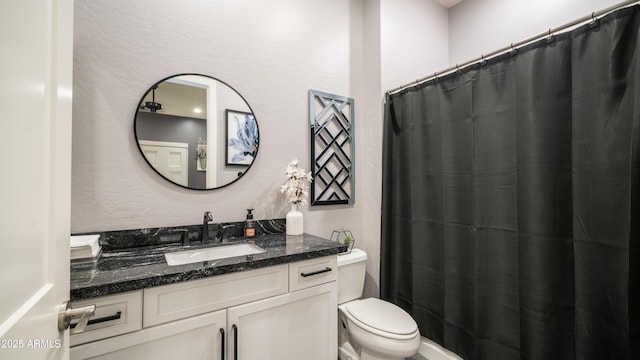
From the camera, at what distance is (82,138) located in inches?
51.4

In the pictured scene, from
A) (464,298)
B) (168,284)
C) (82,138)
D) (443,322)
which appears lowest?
(443,322)

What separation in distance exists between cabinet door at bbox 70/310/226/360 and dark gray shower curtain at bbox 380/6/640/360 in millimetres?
1325

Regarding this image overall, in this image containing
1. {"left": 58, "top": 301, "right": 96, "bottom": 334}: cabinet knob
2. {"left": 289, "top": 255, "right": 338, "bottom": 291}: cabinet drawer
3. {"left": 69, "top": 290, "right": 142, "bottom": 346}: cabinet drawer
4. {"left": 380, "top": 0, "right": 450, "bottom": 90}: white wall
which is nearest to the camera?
{"left": 58, "top": 301, "right": 96, "bottom": 334}: cabinet knob

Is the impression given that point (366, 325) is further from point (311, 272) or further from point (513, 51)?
point (513, 51)

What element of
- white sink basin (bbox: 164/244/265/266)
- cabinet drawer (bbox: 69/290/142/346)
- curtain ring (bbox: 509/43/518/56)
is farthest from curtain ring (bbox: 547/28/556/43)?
cabinet drawer (bbox: 69/290/142/346)

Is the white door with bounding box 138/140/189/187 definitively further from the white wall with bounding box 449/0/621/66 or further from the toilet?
the white wall with bounding box 449/0/621/66

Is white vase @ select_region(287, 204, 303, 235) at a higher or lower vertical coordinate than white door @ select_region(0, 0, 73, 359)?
lower

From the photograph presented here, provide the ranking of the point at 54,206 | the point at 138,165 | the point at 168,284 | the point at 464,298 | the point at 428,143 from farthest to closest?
the point at 428,143
the point at 464,298
the point at 138,165
the point at 168,284
the point at 54,206

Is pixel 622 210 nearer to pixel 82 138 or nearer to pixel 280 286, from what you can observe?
pixel 280 286

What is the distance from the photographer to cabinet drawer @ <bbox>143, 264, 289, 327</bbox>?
98 centimetres

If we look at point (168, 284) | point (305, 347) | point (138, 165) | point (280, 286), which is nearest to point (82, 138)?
point (138, 165)

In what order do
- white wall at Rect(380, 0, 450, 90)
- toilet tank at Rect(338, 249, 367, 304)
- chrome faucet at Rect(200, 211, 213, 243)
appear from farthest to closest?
1. white wall at Rect(380, 0, 450, 90)
2. toilet tank at Rect(338, 249, 367, 304)
3. chrome faucet at Rect(200, 211, 213, 243)

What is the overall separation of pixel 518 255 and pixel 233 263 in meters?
1.39

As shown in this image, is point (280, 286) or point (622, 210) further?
point (280, 286)
